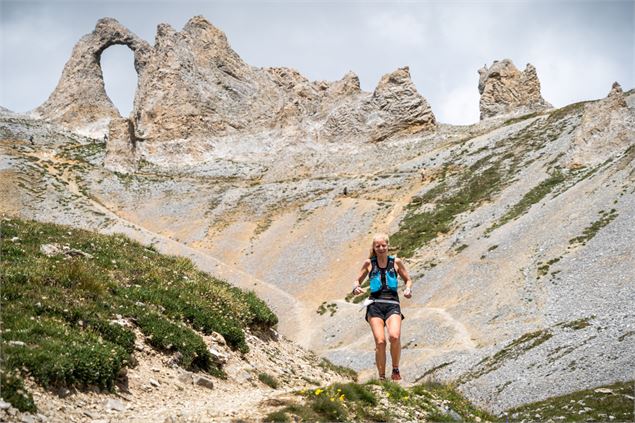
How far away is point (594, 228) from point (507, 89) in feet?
235

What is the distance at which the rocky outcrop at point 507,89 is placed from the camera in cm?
10012

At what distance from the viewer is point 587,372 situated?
1853cm

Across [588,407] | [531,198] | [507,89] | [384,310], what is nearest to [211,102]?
[507,89]

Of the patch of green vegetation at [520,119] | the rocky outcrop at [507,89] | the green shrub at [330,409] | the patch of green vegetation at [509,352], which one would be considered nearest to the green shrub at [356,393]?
the green shrub at [330,409]

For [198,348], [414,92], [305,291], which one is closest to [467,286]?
[305,291]

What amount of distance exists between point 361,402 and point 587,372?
11871 millimetres

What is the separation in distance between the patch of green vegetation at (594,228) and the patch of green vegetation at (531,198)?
9.76 m

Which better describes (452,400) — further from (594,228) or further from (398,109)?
(398,109)

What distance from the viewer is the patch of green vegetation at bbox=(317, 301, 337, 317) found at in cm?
4278

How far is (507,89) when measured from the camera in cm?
10250

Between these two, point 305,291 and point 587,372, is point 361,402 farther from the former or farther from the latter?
point 305,291

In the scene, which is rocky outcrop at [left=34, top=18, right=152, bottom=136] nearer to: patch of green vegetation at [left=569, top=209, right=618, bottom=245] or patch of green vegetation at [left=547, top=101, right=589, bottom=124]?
patch of green vegetation at [left=547, top=101, right=589, bottom=124]

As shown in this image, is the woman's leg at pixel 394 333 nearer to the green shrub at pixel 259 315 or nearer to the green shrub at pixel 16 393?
the green shrub at pixel 259 315

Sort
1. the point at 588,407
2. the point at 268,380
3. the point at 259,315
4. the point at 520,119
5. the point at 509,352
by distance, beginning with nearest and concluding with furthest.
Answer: the point at 268,380
the point at 588,407
the point at 259,315
the point at 509,352
the point at 520,119
